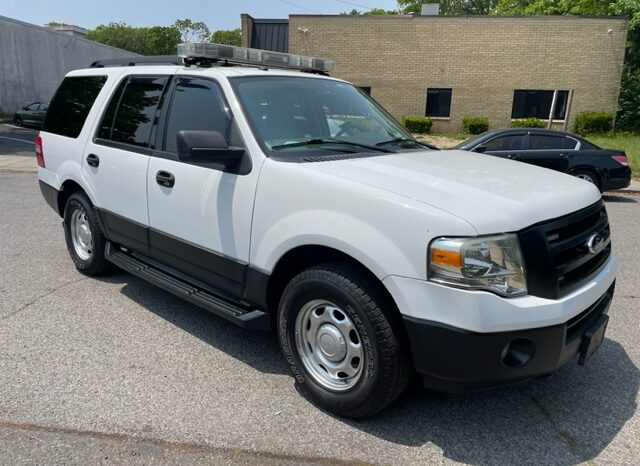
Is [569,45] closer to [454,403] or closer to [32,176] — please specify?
[32,176]

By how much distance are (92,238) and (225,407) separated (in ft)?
8.44

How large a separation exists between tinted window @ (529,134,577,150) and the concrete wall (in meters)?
31.2

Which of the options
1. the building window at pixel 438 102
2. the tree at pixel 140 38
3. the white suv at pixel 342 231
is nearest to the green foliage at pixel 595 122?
the building window at pixel 438 102

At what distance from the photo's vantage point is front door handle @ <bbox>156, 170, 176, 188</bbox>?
3668mm

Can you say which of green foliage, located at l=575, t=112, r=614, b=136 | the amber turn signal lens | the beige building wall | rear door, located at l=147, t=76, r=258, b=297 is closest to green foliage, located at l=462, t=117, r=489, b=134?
the beige building wall

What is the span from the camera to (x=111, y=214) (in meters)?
4.43

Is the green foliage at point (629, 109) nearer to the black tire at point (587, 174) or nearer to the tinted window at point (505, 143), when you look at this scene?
the black tire at point (587, 174)

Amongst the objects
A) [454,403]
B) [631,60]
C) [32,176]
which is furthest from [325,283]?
[631,60]

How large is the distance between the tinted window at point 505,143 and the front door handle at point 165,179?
8110mm

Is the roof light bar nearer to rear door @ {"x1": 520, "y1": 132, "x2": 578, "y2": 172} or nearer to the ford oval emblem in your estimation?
the ford oval emblem

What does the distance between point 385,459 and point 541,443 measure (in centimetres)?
86

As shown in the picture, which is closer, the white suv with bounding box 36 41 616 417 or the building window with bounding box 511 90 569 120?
the white suv with bounding box 36 41 616 417

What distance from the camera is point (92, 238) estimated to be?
4.83m

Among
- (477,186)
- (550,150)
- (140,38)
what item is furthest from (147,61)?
(140,38)
